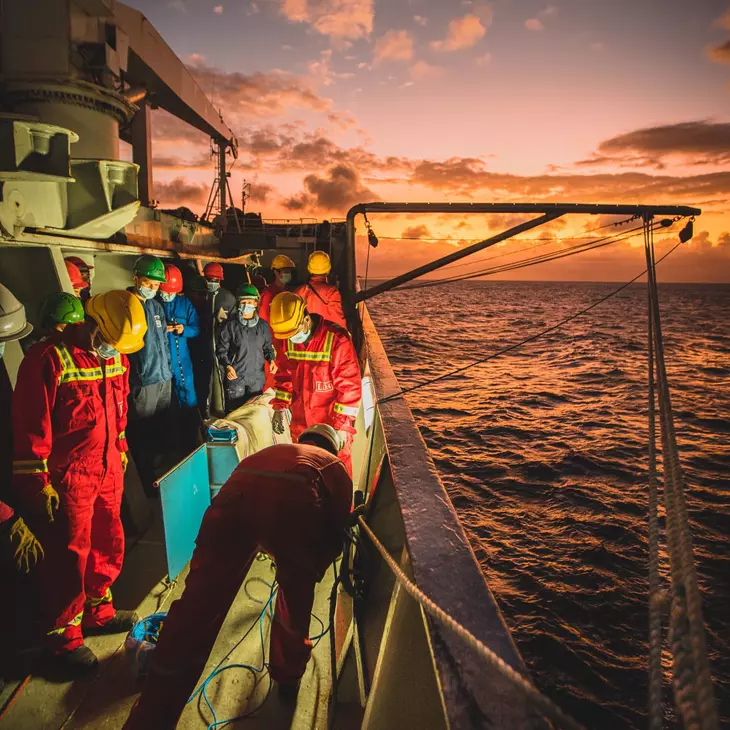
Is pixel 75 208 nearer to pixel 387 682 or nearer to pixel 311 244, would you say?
pixel 387 682

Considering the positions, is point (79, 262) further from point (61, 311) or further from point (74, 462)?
point (74, 462)

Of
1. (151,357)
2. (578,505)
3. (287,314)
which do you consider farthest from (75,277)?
(578,505)

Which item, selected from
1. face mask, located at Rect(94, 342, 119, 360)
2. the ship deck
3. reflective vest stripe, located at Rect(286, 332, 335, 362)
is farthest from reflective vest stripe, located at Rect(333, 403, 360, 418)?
face mask, located at Rect(94, 342, 119, 360)

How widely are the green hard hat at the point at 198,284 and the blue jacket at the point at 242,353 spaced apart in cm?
180

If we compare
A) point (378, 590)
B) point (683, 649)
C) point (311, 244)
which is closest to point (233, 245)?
point (311, 244)

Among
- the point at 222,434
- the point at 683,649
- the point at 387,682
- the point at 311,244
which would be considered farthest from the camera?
the point at 311,244

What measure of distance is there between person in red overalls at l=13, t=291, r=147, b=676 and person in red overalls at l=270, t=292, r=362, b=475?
104cm

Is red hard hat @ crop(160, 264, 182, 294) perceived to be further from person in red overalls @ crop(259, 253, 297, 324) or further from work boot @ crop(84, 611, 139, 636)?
work boot @ crop(84, 611, 139, 636)

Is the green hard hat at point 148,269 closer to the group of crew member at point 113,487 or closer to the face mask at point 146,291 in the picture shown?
the face mask at point 146,291

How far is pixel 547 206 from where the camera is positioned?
173 inches

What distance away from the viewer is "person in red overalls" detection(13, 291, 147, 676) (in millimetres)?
2178

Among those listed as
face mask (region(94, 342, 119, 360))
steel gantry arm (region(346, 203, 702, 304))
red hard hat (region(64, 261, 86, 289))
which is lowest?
face mask (region(94, 342, 119, 360))

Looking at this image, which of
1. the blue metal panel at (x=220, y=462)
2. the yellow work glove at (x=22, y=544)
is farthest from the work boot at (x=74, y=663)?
the blue metal panel at (x=220, y=462)

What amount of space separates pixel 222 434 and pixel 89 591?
3.85 ft
